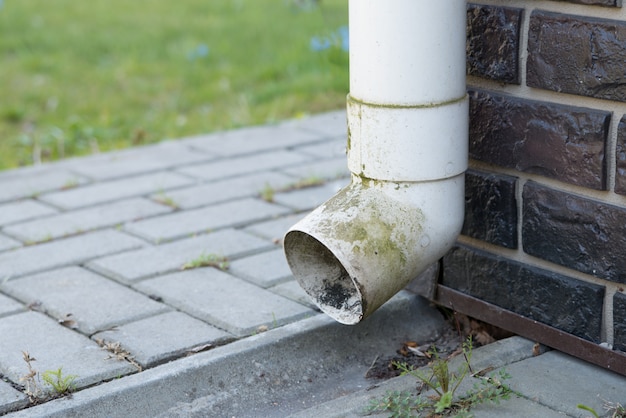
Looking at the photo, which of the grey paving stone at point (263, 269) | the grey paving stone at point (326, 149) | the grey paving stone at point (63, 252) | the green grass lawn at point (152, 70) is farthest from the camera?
the green grass lawn at point (152, 70)

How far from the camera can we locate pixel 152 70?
599 cm

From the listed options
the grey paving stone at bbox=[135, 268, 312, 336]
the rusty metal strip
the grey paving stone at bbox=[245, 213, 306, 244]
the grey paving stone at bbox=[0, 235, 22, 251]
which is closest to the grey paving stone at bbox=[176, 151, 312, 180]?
the grey paving stone at bbox=[245, 213, 306, 244]

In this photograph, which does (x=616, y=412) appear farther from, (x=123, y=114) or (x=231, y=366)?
(x=123, y=114)

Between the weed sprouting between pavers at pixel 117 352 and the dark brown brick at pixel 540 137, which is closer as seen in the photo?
the dark brown brick at pixel 540 137

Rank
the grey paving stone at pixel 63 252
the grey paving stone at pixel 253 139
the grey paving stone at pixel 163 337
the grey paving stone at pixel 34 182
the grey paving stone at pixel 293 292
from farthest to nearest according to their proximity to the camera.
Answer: the grey paving stone at pixel 253 139
the grey paving stone at pixel 34 182
the grey paving stone at pixel 63 252
the grey paving stone at pixel 293 292
the grey paving stone at pixel 163 337

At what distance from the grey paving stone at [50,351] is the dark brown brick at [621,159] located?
3.87 feet

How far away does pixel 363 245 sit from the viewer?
2066mm

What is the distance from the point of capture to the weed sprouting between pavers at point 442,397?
1.97 metres

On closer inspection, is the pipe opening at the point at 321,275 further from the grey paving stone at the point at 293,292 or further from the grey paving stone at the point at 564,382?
the grey paving stone at the point at 564,382

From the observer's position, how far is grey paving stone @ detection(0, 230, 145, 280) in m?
2.89

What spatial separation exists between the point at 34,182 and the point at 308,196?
1.13 m

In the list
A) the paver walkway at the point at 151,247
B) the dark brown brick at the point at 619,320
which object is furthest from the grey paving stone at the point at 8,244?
the dark brown brick at the point at 619,320

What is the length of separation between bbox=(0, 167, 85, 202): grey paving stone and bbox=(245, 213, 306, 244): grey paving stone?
3.01ft

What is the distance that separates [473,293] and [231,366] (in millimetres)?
671
